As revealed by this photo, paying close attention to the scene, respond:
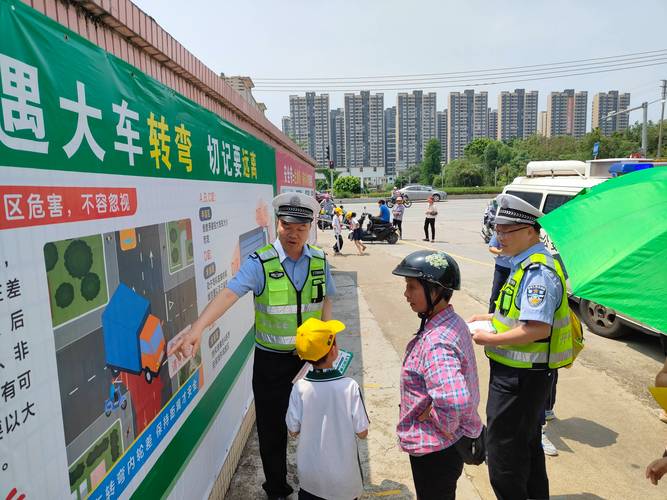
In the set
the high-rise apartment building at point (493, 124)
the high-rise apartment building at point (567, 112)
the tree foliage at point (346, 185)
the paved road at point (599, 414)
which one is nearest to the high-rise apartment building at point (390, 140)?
the high-rise apartment building at point (493, 124)

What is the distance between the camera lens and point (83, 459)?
1.45m

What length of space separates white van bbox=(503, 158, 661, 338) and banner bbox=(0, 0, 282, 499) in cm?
519

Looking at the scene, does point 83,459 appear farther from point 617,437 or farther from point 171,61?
point 617,437

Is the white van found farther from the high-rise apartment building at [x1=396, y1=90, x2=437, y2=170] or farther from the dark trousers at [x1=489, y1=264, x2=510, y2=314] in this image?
the high-rise apartment building at [x1=396, y1=90, x2=437, y2=170]

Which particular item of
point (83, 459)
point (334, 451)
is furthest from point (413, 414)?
point (83, 459)

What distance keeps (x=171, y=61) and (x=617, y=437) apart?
4247 mm

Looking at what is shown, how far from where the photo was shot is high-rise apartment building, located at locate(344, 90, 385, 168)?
112m

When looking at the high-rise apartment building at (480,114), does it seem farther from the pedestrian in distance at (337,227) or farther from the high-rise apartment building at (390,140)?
the pedestrian in distance at (337,227)

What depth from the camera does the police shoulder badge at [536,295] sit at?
223 cm

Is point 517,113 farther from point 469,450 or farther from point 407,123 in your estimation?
point 469,450

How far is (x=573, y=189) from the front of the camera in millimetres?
6914

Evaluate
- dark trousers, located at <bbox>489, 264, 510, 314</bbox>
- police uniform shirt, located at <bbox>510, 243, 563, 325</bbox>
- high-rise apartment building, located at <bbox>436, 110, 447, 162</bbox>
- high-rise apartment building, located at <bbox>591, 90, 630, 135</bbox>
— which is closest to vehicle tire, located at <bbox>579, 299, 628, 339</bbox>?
dark trousers, located at <bbox>489, 264, 510, 314</bbox>

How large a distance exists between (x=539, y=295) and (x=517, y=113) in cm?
12079

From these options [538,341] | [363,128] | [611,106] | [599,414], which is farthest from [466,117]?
[538,341]
